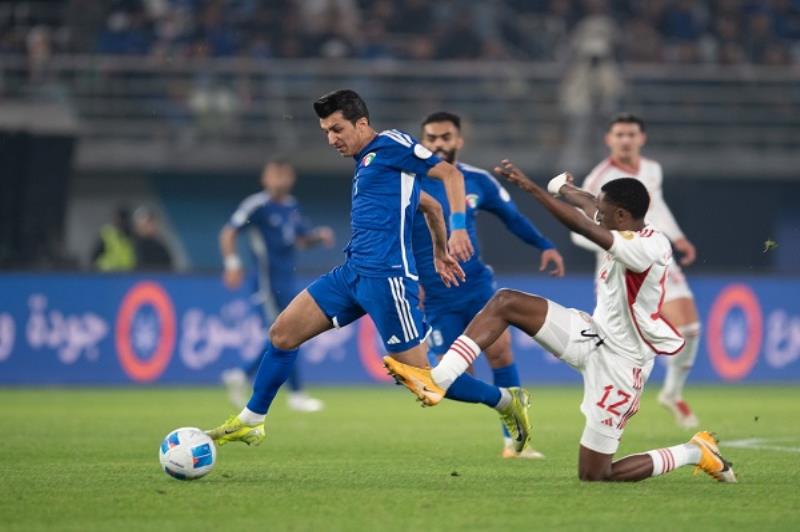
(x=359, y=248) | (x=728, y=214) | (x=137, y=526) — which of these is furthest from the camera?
(x=728, y=214)

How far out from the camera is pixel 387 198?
29.6ft

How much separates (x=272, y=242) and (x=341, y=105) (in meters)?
7.40

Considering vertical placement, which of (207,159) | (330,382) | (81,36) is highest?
(81,36)

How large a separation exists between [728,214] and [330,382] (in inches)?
299

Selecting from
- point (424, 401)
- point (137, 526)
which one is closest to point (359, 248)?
point (424, 401)

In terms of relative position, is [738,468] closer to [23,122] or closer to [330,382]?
[330,382]

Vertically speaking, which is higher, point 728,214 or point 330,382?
point 728,214

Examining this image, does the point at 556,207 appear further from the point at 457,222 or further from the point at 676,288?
the point at 676,288

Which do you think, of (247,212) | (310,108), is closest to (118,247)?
(310,108)

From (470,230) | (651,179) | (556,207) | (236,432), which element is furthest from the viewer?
(651,179)

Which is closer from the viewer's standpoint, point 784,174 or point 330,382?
point 330,382

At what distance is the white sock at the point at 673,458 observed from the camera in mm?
8344

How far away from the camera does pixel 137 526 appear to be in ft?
22.5

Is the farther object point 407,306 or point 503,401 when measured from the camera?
point 503,401
